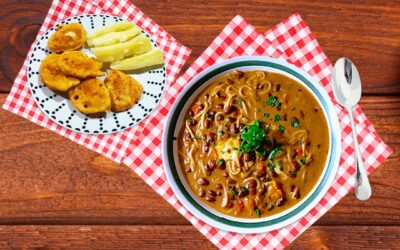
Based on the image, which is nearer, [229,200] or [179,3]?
[229,200]

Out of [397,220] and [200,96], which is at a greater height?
[200,96]

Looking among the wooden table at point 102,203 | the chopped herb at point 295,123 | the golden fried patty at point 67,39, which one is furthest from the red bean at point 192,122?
the golden fried patty at point 67,39

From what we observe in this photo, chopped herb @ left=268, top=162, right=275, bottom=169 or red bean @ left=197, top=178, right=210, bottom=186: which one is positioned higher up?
chopped herb @ left=268, top=162, right=275, bottom=169

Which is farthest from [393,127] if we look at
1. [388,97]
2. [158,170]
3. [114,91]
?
[114,91]

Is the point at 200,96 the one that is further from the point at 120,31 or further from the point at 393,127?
the point at 393,127

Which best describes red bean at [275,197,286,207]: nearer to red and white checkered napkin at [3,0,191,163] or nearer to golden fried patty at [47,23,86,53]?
red and white checkered napkin at [3,0,191,163]

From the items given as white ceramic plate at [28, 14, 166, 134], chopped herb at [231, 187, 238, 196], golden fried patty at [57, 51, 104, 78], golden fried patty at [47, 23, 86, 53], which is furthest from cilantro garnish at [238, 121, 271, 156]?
golden fried patty at [47, 23, 86, 53]

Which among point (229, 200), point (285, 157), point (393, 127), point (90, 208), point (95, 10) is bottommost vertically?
point (90, 208)
